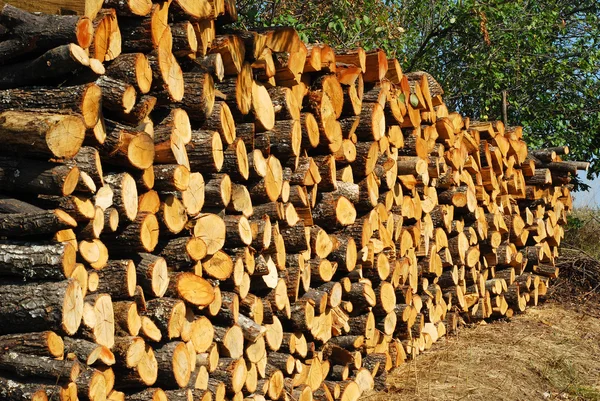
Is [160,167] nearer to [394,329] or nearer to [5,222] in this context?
[5,222]

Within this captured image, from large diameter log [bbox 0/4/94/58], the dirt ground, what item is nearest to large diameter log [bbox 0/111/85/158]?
large diameter log [bbox 0/4/94/58]

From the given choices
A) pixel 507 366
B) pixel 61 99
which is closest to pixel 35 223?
pixel 61 99

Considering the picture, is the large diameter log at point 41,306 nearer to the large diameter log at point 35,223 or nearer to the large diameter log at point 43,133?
the large diameter log at point 35,223

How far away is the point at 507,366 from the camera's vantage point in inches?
239

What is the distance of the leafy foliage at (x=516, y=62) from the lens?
428 inches

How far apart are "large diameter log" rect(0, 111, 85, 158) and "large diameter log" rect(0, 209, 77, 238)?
212 mm

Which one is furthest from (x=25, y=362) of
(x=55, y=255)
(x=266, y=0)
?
(x=266, y=0)

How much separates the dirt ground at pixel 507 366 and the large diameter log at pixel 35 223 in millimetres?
2903

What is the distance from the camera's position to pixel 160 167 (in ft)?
11.6

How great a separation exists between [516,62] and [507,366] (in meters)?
6.02

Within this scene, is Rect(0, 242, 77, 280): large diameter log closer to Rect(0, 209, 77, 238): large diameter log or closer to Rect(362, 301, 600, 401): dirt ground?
Rect(0, 209, 77, 238): large diameter log

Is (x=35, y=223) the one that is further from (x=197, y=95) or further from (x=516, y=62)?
(x=516, y=62)

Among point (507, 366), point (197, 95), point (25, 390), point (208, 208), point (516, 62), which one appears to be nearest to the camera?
point (25, 390)

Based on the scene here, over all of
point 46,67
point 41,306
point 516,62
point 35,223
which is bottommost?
point 41,306
